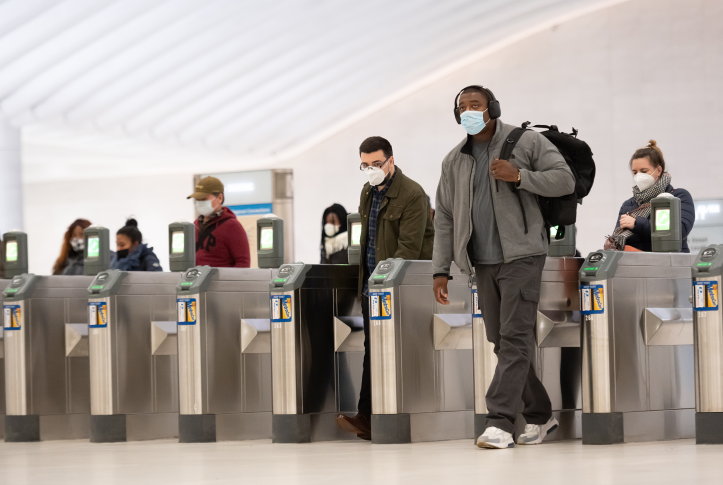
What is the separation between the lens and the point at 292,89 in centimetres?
1716

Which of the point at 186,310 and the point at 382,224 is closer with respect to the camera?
the point at 382,224

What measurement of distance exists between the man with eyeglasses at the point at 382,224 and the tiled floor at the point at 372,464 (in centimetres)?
27

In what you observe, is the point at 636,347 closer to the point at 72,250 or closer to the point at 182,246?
the point at 182,246

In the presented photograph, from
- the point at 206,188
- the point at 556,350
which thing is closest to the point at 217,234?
the point at 206,188

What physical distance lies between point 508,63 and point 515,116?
0.87m

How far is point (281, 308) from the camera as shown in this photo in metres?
6.18

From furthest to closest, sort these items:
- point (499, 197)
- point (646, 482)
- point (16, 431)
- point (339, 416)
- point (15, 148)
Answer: point (15, 148) < point (16, 431) < point (339, 416) < point (499, 197) < point (646, 482)

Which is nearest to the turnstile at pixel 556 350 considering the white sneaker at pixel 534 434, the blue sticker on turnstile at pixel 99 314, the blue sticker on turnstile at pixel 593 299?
the white sneaker at pixel 534 434

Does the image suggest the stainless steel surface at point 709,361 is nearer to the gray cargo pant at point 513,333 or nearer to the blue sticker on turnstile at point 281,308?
the gray cargo pant at point 513,333

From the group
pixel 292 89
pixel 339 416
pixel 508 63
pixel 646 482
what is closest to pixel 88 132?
pixel 292 89

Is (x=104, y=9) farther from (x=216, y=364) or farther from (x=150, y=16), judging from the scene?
(x=216, y=364)

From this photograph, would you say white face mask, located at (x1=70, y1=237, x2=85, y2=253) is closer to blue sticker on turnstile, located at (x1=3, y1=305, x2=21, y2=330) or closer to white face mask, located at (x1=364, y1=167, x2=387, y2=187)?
blue sticker on turnstile, located at (x1=3, y1=305, x2=21, y2=330)

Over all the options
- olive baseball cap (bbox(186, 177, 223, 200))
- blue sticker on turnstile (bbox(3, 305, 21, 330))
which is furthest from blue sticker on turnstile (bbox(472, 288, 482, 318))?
blue sticker on turnstile (bbox(3, 305, 21, 330))

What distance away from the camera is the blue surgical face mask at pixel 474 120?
4.95 m
